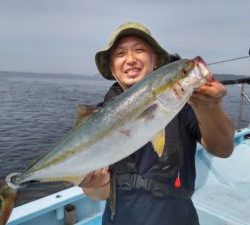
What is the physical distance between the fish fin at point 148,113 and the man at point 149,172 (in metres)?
0.62

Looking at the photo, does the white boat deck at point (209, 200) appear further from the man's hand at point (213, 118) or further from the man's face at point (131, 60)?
the man's hand at point (213, 118)

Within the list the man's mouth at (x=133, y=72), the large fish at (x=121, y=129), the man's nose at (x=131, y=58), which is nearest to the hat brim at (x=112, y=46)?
the man's nose at (x=131, y=58)

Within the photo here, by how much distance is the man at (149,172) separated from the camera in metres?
3.21

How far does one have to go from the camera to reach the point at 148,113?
2.63 meters

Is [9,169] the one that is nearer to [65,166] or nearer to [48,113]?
[65,166]

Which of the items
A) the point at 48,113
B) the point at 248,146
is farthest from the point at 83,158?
the point at 48,113

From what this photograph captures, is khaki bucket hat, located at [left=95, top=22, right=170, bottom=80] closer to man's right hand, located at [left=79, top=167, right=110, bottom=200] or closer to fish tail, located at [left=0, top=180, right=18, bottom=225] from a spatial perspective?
man's right hand, located at [left=79, top=167, right=110, bottom=200]

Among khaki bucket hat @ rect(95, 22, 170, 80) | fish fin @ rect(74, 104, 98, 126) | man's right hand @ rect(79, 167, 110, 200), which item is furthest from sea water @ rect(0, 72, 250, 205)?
fish fin @ rect(74, 104, 98, 126)

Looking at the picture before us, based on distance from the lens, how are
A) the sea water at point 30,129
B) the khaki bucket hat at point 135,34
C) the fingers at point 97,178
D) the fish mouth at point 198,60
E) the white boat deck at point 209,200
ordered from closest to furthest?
the fish mouth at point 198,60, the fingers at point 97,178, the khaki bucket hat at point 135,34, the white boat deck at point 209,200, the sea water at point 30,129

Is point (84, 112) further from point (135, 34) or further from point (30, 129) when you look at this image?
point (30, 129)

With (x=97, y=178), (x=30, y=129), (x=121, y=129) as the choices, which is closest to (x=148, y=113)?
(x=121, y=129)

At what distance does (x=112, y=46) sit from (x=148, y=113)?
3.91ft

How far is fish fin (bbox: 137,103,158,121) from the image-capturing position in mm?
2623

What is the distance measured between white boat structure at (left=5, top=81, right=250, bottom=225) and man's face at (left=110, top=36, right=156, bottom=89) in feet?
8.64
